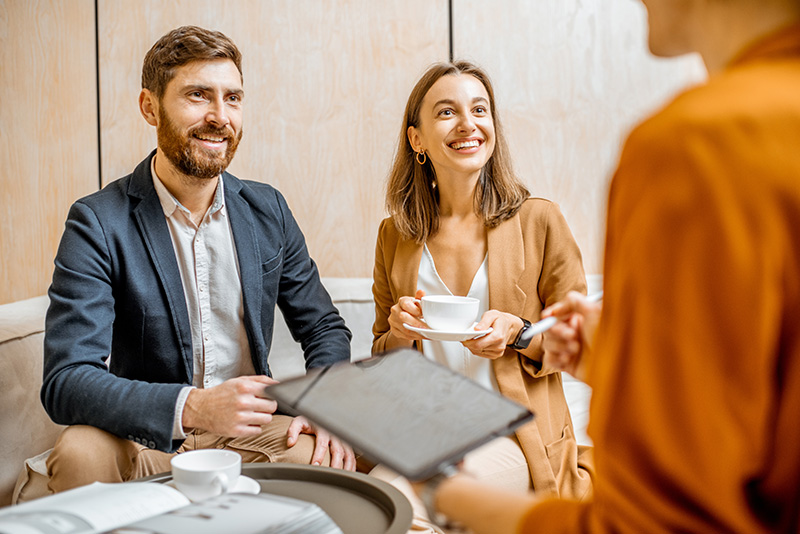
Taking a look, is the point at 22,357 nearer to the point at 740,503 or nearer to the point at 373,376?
the point at 373,376

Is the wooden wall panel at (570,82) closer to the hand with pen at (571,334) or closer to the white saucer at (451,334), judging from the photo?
the white saucer at (451,334)

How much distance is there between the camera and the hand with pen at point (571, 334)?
3.07ft

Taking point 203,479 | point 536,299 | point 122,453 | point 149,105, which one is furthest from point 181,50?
point 203,479

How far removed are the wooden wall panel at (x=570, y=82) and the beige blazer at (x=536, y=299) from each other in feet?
2.79

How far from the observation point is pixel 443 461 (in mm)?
686

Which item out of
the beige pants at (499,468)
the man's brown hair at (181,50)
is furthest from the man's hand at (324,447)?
the man's brown hair at (181,50)

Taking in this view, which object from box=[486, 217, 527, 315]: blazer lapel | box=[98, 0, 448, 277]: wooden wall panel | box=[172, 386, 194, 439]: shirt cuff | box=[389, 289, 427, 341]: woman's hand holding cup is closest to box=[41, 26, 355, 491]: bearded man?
box=[172, 386, 194, 439]: shirt cuff

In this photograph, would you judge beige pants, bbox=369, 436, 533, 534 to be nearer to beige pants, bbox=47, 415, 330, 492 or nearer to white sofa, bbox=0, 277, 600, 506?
beige pants, bbox=47, 415, 330, 492

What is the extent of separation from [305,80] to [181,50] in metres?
0.81

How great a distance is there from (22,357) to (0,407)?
0.17 metres

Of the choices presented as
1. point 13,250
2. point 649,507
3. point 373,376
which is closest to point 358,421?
point 373,376

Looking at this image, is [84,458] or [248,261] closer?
[84,458]

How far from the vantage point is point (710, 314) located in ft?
1.67

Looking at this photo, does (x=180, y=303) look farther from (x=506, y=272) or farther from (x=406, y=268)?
(x=506, y=272)
